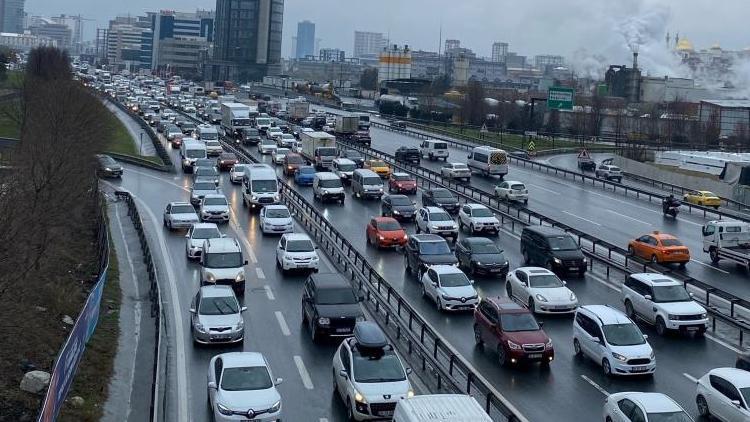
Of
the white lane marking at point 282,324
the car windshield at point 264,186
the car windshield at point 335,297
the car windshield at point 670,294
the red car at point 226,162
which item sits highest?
the red car at point 226,162

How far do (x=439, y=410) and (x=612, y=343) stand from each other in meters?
7.56

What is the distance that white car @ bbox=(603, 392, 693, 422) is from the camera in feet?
48.6

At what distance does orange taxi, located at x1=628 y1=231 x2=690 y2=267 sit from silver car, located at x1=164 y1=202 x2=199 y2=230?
17497mm

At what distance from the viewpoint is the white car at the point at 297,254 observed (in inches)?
1121

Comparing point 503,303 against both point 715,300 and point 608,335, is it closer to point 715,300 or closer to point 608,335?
point 608,335

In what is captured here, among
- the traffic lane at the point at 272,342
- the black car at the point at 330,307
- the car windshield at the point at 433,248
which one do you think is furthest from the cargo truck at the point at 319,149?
the black car at the point at 330,307

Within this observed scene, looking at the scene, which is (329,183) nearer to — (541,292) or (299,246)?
(299,246)

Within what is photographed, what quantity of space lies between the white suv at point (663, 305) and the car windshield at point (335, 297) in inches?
320

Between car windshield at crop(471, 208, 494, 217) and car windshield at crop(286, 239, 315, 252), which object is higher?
car windshield at crop(471, 208, 494, 217)

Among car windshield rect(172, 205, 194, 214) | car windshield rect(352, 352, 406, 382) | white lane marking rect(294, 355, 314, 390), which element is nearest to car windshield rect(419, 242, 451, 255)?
white lane marking rect(294, 355, 314, 390)

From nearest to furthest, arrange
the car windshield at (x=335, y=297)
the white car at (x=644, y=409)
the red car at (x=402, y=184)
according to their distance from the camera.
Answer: the white car at (x=644, y=409) < the car windshield at (x=335, y=297) < the red car at (x=402, y=184)

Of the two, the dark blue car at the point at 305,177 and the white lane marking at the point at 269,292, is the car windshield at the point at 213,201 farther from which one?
the dark blue car at the point at 305,177

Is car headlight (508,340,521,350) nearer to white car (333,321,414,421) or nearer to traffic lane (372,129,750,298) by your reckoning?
white car (333,321,414,421)

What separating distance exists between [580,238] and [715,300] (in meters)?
8.11
